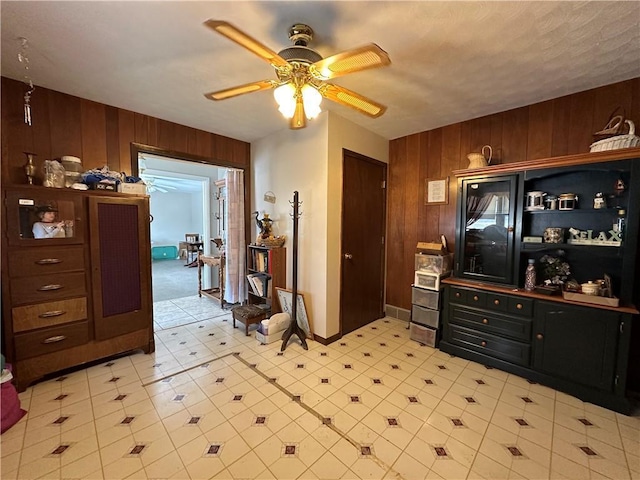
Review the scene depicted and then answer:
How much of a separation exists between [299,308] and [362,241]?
46.9 inches

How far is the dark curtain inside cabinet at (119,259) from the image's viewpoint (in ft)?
8.23

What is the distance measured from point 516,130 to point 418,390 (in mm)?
2811

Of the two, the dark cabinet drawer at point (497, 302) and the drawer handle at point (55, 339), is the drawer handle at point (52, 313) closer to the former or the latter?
the drawer handle at point (55, 339)

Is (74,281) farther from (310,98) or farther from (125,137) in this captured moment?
(310,98)

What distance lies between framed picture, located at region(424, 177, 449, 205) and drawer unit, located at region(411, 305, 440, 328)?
1361mm

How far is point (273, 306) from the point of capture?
11.4 feet

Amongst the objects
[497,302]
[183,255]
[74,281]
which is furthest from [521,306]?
[183,255]

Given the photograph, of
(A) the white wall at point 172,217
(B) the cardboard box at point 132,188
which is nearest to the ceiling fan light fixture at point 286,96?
(B) the cardboard box at point 132,188

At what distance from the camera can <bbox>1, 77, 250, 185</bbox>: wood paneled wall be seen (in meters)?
2.32

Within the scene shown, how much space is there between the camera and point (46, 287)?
87.7 inches

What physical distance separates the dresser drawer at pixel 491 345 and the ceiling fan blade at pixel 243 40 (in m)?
2.89

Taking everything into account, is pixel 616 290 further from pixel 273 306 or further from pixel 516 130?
pixel 273 306

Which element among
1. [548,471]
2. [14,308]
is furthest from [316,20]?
[14,308]

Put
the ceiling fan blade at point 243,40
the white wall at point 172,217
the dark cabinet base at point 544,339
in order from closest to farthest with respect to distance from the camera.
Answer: the ceiling fan blade at point 243,40, the dark cabinet base at point 544,339, the white wall at point 172,217
